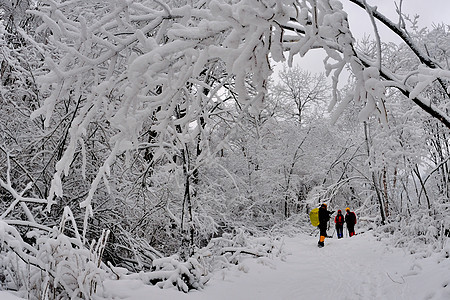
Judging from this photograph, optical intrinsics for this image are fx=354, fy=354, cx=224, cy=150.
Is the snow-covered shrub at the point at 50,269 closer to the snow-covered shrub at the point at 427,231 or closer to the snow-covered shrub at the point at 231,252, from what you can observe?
the snow-covered shrub at the point at 231,252

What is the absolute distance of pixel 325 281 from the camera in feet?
19.6

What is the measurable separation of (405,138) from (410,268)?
5.62m

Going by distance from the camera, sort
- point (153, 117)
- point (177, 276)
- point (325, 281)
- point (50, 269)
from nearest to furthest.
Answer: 1. point (50, 269)
2. point (177, 276)
3. point (153, 117)
4. point (325, 281)

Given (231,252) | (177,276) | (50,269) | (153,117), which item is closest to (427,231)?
(231,252)

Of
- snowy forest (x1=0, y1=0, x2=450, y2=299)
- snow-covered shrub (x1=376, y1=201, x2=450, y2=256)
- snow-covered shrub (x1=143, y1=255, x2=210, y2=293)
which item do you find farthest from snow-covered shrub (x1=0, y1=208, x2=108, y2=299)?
snow-covered shrub (x1=376, y1=201, x2=450, y2=256)

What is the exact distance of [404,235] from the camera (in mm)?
8766

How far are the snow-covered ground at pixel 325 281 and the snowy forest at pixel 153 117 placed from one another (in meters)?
0.31

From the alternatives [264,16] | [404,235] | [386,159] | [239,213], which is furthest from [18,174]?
[239,213]

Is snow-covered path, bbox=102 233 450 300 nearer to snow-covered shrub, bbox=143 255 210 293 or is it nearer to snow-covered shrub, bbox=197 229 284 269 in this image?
snow-covered shrub, bbox=143 255 210 293

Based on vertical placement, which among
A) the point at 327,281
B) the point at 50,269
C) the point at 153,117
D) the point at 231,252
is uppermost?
the point at 153,117

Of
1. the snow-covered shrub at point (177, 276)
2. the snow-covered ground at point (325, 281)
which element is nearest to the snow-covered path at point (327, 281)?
the snow-covered ground at point (325, 281)

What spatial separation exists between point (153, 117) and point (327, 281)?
3.96 m

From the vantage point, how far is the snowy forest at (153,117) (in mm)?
1829

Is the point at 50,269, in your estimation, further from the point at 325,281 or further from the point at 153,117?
the point at 325,281
